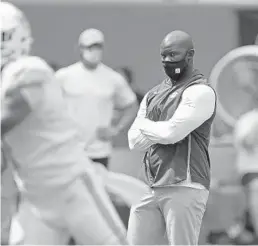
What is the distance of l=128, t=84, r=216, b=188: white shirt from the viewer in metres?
5.94

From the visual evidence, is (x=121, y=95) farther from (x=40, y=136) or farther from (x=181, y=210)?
(x=40, y=136)

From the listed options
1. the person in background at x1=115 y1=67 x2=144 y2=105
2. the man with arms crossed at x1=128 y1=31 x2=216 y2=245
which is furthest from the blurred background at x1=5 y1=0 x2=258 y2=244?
the man with arms crossed at x1=128 y1=31 x2=216 y2=245

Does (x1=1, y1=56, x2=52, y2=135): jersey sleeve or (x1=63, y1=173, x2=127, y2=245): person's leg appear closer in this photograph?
(x1=1, y1=56, x2=52, y2=135): jersey sleeve

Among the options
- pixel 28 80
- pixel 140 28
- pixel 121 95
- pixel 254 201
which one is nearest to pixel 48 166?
pixel 28 80

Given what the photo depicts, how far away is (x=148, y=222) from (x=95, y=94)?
120 inches

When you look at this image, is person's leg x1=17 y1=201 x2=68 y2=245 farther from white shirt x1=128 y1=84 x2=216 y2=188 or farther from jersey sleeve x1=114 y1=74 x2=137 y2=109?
jersey sleeve x1=114 y1=74 x2=137 y2=109

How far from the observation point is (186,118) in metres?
5.94

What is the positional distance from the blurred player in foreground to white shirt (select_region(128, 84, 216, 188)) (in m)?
0.75

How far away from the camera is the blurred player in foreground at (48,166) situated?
203 inches

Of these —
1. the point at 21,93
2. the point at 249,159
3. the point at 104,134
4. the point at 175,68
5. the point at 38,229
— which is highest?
the point at 21,93

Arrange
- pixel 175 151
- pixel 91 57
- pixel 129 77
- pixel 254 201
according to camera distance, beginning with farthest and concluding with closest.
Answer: pixel 129 77 → pixel 91 57 → pixel 254 201 → pixel 175 151

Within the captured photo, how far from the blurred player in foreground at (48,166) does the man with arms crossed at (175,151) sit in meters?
0.77

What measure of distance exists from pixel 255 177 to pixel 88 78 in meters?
1.65

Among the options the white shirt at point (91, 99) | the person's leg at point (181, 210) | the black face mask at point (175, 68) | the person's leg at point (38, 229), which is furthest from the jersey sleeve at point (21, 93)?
the white shirt at point (91, 99)
